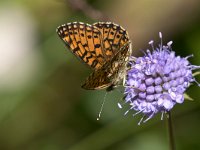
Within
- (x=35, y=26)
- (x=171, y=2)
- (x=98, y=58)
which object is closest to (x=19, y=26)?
(x=35, y=26)

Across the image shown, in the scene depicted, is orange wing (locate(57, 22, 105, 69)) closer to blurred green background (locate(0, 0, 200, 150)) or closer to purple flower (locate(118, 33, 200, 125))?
purple flower (locate(118, 33, 200, 125))

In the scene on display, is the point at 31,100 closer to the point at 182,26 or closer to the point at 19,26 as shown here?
the point at 19,26

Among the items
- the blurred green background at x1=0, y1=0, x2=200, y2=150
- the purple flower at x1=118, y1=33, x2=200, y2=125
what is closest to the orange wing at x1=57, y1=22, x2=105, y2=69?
the purple flower at x1=118, y1=33, x2=200, y2=125

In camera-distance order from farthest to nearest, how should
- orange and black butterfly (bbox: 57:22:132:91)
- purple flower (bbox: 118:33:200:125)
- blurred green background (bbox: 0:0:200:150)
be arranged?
1. blurred green background (bbox: 0:0:200:150)
2. orange and black butterfly (bbox: 57:22:132:91)
3. purple flower (bbox: 118:33:200:125)

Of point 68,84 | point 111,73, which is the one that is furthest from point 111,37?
point 68,84

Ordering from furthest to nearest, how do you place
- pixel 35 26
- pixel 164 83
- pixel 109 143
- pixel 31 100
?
pixel 35 26 → pixel 31 100 → pixel 109 143 → pixel 164 83

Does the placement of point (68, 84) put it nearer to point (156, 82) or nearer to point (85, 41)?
point (85, 41)

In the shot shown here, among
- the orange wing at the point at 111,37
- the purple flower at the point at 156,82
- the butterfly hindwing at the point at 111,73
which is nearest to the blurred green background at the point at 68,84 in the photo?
the orange wing at the point at 111,37
